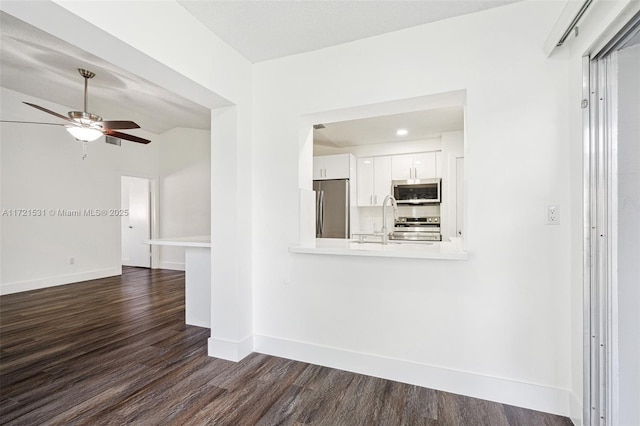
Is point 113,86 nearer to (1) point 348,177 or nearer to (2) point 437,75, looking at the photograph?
(1) point 348,177

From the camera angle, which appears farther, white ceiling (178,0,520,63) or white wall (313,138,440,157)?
white wall (313,138,440,157)

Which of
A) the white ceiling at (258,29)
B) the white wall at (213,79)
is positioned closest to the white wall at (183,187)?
the white ceiling at (258,29)

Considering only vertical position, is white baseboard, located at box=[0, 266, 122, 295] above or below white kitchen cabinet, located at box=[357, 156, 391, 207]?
below

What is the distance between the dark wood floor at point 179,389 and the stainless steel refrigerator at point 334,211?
2.55 metres

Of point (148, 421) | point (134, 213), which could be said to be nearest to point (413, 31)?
point (148, 421)

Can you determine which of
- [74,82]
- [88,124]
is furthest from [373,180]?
[74,82]

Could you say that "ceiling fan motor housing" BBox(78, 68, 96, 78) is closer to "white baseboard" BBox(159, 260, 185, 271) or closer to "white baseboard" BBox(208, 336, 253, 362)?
"white baseboard" BBox(208, 336, 253, 362)

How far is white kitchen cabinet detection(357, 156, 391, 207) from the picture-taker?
504 cm

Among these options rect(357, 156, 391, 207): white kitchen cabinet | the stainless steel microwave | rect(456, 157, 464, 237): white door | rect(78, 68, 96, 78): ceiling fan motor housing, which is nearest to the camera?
rect(78, 68, 96, 78): ceiling fan motor housing

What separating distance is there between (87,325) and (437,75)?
3.99m

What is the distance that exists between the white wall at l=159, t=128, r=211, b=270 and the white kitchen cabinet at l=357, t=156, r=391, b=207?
10.5 ft

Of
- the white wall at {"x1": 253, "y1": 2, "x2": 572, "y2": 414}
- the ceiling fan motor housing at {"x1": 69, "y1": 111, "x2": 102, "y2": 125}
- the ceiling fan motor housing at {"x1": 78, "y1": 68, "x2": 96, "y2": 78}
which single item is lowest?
the white wall at {"x1": 253, "y1": 2, "x2": 572, "y2": 414}

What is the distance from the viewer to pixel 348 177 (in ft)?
16.2

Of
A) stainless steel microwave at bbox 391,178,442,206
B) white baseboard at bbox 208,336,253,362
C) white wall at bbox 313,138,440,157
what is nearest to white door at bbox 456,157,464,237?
stainless steel microwave at bbox 391,178,442,206
